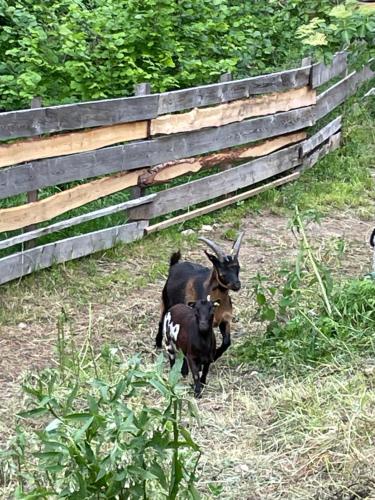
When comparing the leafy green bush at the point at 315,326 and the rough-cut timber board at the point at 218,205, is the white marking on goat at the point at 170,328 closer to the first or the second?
the leafy green bush at the point at 315,326

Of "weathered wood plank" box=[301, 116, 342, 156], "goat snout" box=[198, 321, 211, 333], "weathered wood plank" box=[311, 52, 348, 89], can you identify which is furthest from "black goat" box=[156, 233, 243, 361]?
"weathered wood plank" box=[301, 116, 342, 156]

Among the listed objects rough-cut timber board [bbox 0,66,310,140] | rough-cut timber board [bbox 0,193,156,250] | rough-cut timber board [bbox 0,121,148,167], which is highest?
rough-cut timber board [bbox 0,66,310,140]

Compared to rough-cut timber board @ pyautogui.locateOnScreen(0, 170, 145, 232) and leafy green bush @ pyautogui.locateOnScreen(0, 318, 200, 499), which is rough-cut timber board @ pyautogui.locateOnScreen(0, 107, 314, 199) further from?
leafy green bush @ pyautogui.locateOnScreen(0, 318, 200, 499)

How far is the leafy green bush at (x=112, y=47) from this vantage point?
28.7 ft

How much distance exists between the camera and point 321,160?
35.8 ft

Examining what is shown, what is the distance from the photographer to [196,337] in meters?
5.55

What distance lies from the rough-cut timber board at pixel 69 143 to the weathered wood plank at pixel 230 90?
Result: 1.31 ft

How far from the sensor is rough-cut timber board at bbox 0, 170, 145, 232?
682 centimetres

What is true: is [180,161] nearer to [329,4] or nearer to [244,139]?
[244,139]

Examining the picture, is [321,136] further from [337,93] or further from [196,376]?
[196,376]

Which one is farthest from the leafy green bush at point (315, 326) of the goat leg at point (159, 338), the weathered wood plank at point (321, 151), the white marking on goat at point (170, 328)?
the weathered wood plank at point (321, 151)

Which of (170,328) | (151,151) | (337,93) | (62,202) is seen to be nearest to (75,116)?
(62,202)

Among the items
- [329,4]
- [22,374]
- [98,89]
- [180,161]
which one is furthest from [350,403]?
[98,89]

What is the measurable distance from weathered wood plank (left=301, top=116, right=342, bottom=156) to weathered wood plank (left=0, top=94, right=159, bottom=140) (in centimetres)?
285
